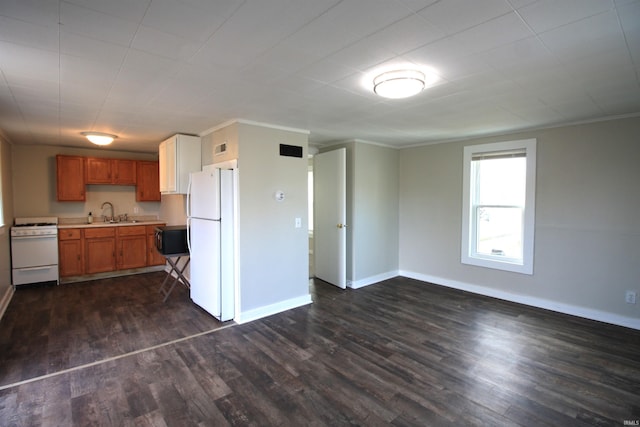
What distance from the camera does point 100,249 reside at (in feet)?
17.8

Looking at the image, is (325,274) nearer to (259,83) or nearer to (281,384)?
(281,384)

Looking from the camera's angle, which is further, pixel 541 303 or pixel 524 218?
pixel 524 218

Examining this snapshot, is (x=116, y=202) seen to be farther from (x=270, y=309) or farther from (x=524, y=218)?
(x=524, y=218)

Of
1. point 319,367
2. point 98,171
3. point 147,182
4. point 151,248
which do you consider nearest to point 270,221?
point 319,367

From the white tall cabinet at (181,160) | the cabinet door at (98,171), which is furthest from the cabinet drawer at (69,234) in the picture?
the white tall cabinet at (181,160)

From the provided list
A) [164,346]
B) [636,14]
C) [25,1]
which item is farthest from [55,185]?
[636,14]

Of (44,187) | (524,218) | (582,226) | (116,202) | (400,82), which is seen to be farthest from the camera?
(116,202)

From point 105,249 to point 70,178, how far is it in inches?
52.6

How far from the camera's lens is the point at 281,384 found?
244 cm

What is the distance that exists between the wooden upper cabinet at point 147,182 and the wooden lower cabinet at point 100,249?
88 centimetres

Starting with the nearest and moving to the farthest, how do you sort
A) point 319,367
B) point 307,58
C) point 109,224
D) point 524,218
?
1. point 307,58
2. point 319,367
3. point 524,218
4. point 109,224

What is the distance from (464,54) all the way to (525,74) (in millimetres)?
662

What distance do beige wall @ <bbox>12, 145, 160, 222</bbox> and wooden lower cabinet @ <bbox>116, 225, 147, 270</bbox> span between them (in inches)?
28.2

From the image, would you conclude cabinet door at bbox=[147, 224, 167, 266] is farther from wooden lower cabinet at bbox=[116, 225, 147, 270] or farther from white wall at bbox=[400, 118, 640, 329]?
white wall at bbox=[400, 118, 640, 329]
